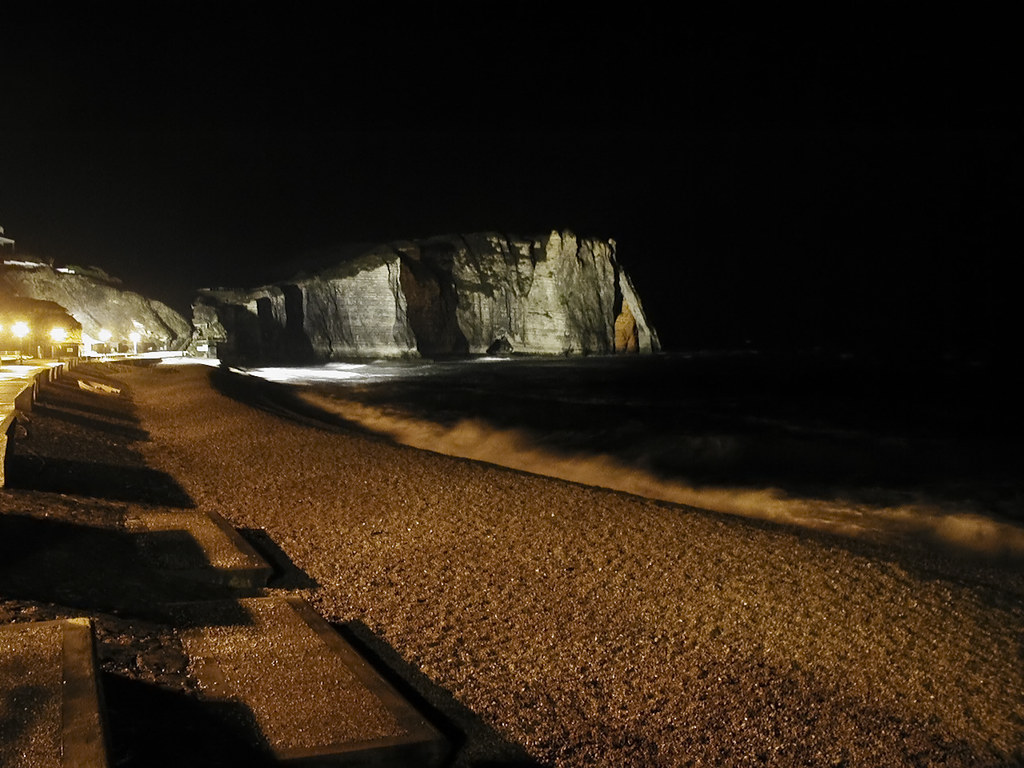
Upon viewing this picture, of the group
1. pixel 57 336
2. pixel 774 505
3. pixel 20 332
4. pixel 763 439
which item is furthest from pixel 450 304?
pixel 774 505

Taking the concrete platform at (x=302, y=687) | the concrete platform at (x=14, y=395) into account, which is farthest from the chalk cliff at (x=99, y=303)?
the concrete platform at (x=302, y=687)

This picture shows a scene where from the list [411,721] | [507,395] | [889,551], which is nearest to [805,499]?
[889,551]

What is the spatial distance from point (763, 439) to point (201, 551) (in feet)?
44.3

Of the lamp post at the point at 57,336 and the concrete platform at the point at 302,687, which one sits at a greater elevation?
the lamp post at the point at 57,336

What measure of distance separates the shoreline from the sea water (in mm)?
2374

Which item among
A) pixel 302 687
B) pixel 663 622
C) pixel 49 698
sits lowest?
pixel 663 622

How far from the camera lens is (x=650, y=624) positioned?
5.58m

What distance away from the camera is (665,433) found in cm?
1753

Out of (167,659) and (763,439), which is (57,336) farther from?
(167,659)

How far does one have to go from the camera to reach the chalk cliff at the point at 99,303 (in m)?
43.1

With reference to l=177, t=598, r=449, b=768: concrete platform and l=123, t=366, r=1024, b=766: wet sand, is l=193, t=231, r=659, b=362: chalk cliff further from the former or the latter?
l=177, t=598, r=449, b=768: concrete platform

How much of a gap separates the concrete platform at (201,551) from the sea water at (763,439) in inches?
277

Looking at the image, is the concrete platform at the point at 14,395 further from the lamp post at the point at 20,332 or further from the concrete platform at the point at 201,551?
the lamp post at the point at 20,332

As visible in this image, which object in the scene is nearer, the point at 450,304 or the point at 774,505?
the point at 774,505
